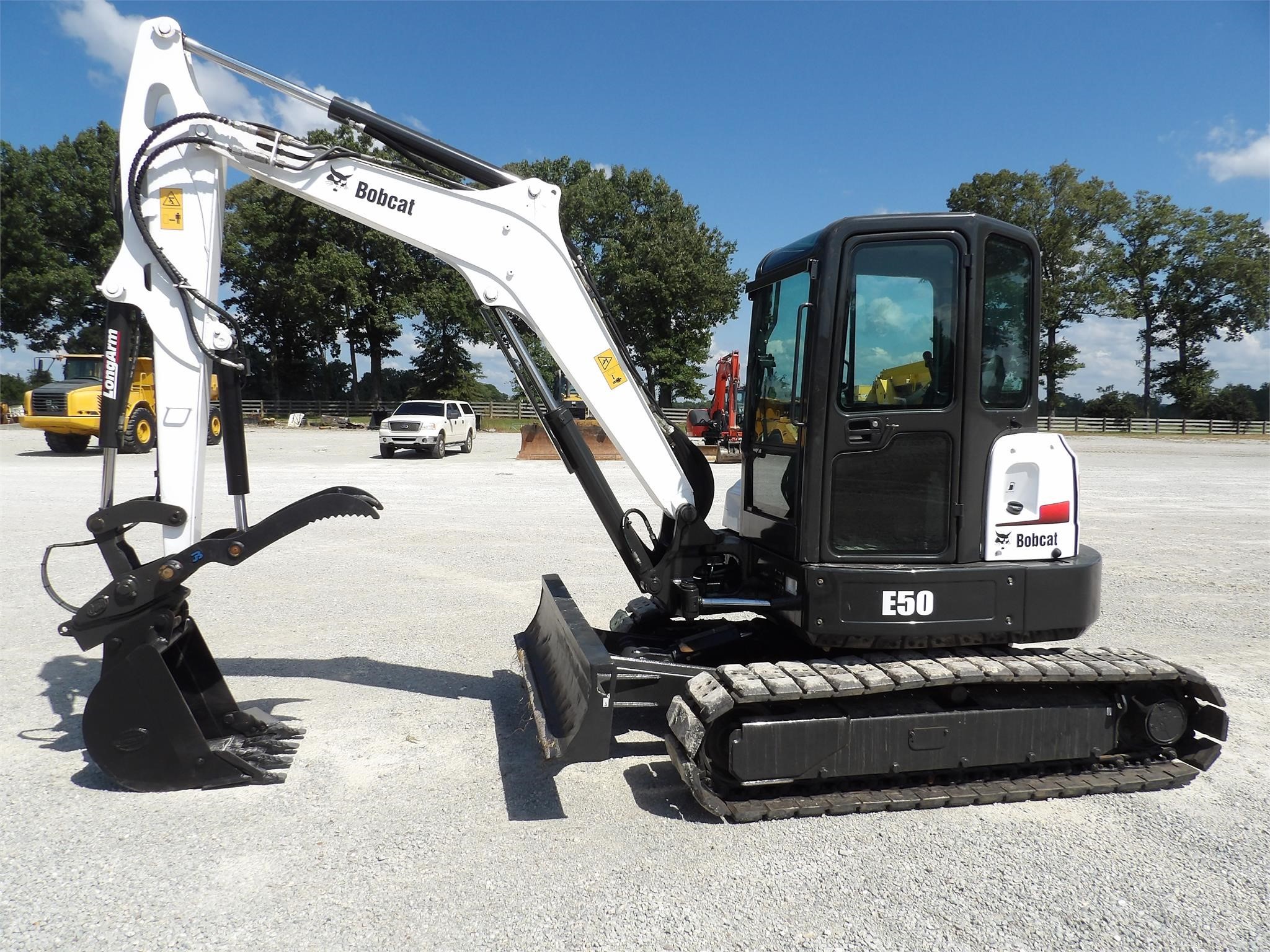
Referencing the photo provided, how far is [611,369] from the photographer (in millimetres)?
4664

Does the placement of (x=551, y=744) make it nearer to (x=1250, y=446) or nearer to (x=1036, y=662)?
(x=1036, y=662)

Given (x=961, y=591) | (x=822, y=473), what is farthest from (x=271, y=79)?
(x=961, y=591)

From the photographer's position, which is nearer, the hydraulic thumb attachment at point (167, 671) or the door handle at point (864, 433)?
the hydraulic thumb attachment at point (167, 671)

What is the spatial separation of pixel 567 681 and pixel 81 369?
85.4ft

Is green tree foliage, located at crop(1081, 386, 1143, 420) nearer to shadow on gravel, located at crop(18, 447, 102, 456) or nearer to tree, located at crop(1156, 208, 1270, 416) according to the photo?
tree, located at crop(1156, 208, 1270, 416)

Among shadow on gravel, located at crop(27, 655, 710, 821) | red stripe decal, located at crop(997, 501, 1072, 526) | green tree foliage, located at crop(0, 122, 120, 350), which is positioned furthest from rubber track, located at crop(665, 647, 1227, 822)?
green tree foliage, located at crop(0, 122, 120, 350)

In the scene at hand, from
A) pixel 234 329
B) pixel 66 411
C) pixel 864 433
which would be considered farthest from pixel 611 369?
pixel 66 411

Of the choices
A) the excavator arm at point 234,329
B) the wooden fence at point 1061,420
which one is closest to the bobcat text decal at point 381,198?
A: the excavator arm at point 234,329

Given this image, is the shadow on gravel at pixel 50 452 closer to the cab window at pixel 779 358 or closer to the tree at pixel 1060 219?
the cab window at pixel 779 358

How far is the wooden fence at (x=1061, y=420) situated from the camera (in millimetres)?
46750

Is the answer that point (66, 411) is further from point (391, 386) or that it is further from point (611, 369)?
point (391, 386)

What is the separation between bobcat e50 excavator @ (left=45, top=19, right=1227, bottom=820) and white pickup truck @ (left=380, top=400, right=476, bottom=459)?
1933 cm

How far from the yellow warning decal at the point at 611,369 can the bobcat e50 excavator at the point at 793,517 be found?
0.02 meters

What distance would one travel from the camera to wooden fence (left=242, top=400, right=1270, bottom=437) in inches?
1841
